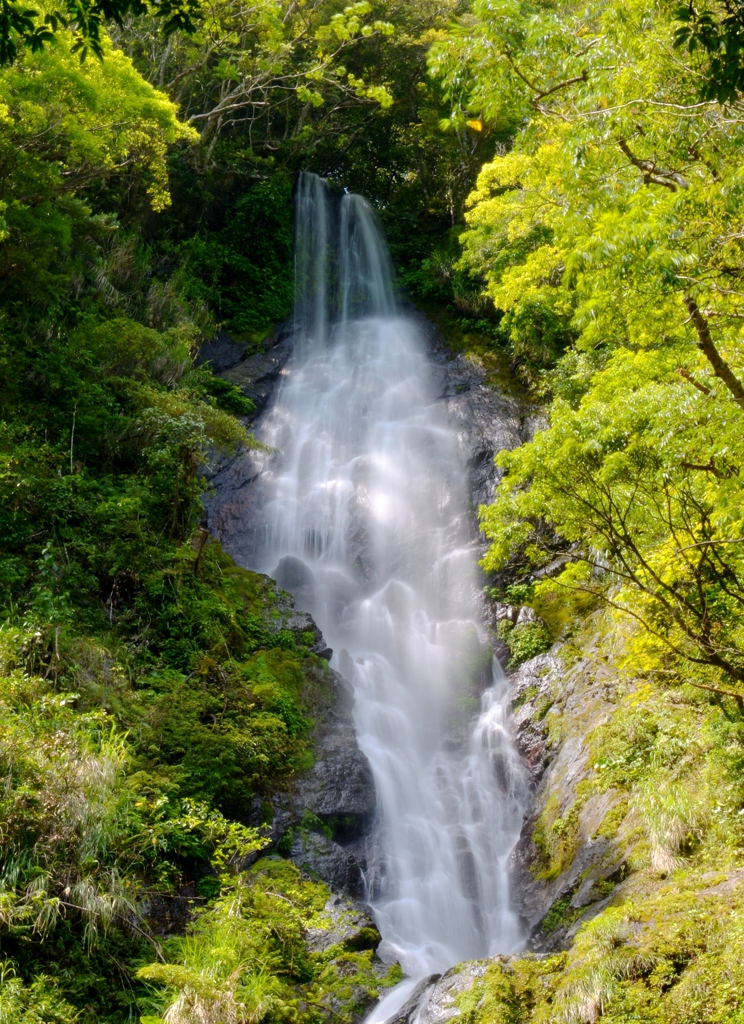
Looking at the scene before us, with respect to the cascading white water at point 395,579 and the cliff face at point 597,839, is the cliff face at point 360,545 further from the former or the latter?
the cascading white water at point 395,579

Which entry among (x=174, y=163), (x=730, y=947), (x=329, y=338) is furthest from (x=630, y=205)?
(x=174, y=163)

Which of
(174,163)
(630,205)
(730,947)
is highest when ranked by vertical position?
(174,163)

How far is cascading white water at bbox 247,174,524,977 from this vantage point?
1036 centimetres

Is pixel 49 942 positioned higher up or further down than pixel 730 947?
higher up

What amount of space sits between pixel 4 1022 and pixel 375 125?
26061 millimetres

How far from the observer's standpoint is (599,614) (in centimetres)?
1205

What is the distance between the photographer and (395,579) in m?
15.6

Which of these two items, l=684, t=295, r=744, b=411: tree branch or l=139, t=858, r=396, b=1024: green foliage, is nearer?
l=684, t=295, r=744, b=411: tree branch

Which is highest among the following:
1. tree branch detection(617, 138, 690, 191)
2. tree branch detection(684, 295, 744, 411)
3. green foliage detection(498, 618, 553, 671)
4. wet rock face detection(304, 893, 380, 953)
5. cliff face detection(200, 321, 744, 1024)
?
tree branch detection(617, 138, 690, 191)

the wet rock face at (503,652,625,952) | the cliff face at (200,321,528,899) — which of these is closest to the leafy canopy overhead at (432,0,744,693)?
the wet rock face at (503,652,625,952)

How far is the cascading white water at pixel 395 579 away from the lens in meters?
10.4

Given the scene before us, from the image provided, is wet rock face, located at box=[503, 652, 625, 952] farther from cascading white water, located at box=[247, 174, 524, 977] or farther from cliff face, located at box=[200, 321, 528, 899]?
cliff face, located at box=[200, 321, 528, 899]

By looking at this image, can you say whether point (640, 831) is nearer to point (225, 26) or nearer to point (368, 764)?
point (368, 764)

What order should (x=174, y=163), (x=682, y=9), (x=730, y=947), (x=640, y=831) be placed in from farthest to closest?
(x=174, y=163) < (x=640, y=831) < (x=730, y=947) < (x=682, y=9)
